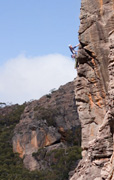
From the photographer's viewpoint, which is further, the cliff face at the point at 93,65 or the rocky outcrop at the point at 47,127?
the rocky outcrop at the point at 47,127

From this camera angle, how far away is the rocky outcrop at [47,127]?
149 feet

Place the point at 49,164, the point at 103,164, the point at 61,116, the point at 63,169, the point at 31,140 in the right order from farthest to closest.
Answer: the point at 61,116, the point at 31,140, the point at 49,164, the point at 63,169, the point at 103,164

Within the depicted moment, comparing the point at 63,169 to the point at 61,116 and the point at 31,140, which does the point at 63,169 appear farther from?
the point at 61,116

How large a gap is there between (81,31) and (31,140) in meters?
30.9

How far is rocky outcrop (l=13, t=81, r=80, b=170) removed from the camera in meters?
45.5

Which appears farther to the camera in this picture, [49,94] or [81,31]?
[49,94]

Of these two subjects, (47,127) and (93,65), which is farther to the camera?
(47,127)

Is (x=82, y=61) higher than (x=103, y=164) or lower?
higher

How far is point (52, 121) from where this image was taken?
2057 inches

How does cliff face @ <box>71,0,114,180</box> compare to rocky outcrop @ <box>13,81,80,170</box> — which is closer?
cliff face @ <box>71,0,114,180</box>

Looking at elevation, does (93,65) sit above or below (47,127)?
below

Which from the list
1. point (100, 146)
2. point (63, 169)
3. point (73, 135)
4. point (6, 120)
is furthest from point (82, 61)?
point (6, 120)

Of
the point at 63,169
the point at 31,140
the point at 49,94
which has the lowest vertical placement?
the point at 63,169

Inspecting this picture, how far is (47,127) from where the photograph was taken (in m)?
47.9
